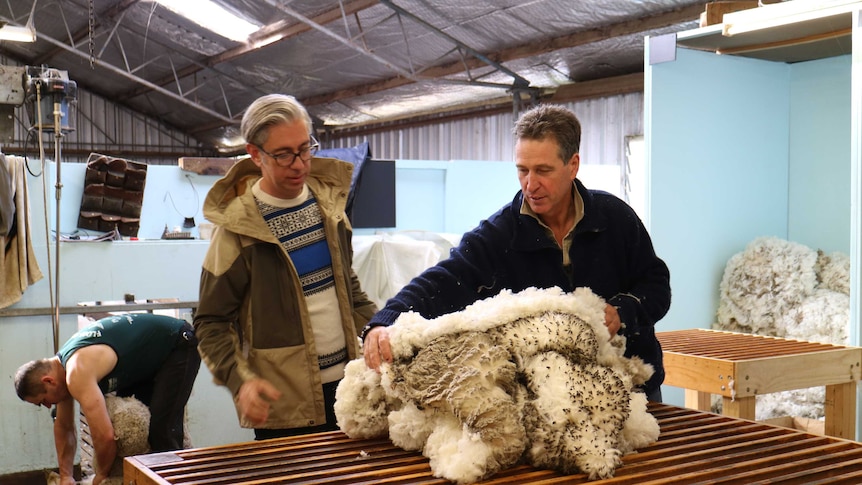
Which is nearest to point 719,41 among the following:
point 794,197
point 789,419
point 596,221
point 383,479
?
point 794,197

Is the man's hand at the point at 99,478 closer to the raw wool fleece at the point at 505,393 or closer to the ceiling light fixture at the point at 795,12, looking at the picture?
the raw wool fleece at the point at 505,393

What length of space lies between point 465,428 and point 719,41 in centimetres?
301

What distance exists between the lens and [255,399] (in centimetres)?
183

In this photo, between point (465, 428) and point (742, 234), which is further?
point (742, 234)

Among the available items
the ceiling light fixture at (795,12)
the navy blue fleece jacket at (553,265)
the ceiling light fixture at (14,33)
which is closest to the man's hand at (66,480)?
the navy blue fleece jacket at (553,265)

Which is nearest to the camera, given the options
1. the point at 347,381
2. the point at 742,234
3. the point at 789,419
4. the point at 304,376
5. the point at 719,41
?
the point at 347,381

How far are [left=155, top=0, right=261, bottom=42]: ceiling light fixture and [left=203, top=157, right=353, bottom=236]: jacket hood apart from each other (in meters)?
7.29

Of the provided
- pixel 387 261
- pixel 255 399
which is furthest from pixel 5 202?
pixel 255 399

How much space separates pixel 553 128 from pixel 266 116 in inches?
27.3

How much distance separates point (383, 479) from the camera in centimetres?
133

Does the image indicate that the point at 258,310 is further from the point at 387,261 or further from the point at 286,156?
the point at 387,261

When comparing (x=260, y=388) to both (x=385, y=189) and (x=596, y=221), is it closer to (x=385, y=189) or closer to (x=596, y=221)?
(x=596, y=221)

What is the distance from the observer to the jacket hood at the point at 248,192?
6.43 feet

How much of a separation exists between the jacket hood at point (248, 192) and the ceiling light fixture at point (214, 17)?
23.9 ft
